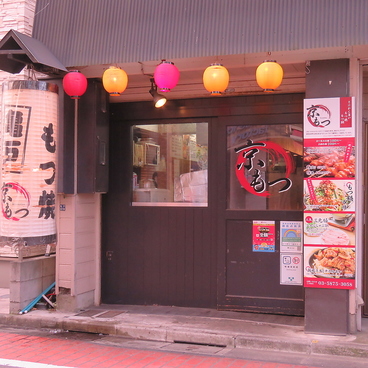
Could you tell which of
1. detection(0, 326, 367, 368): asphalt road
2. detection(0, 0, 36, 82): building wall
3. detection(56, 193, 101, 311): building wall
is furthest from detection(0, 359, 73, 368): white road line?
detection(0, 0, 36, 82): building wall

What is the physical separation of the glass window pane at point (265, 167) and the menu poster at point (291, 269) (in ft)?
2.47

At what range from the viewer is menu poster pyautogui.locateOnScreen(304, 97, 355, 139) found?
6676mm

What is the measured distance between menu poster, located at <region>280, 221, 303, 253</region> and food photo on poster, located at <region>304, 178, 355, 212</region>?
1124mm

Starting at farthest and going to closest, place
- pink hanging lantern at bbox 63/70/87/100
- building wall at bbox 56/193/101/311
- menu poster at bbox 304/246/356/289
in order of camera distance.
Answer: building wall at bbox 56/193/101/311, pink hanging lantern at bbox 63/70/87/100, menu poster at bbox 304/246/356/289

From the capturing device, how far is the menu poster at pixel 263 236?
8.04 meters

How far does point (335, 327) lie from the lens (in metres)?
6.70

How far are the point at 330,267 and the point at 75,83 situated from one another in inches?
171

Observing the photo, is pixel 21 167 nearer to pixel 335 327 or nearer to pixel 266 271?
pixel 266 271

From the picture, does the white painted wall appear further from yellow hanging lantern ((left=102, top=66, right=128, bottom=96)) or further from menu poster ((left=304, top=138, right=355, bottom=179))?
menu poster ((left=304, top=138, right=355, bottom=179))

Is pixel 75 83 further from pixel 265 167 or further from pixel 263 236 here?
pixel 263 236

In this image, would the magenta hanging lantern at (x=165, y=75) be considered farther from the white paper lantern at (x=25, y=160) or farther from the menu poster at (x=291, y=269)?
the menu poster at (x=291, y=269)

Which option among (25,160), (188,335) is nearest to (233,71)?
(25,160)

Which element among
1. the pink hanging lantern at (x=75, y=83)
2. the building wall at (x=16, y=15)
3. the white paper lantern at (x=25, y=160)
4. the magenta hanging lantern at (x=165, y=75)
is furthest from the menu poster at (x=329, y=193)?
the building wall at (x=16, y=15)

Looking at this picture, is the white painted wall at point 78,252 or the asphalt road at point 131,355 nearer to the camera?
the asphalt road at point 131,355
